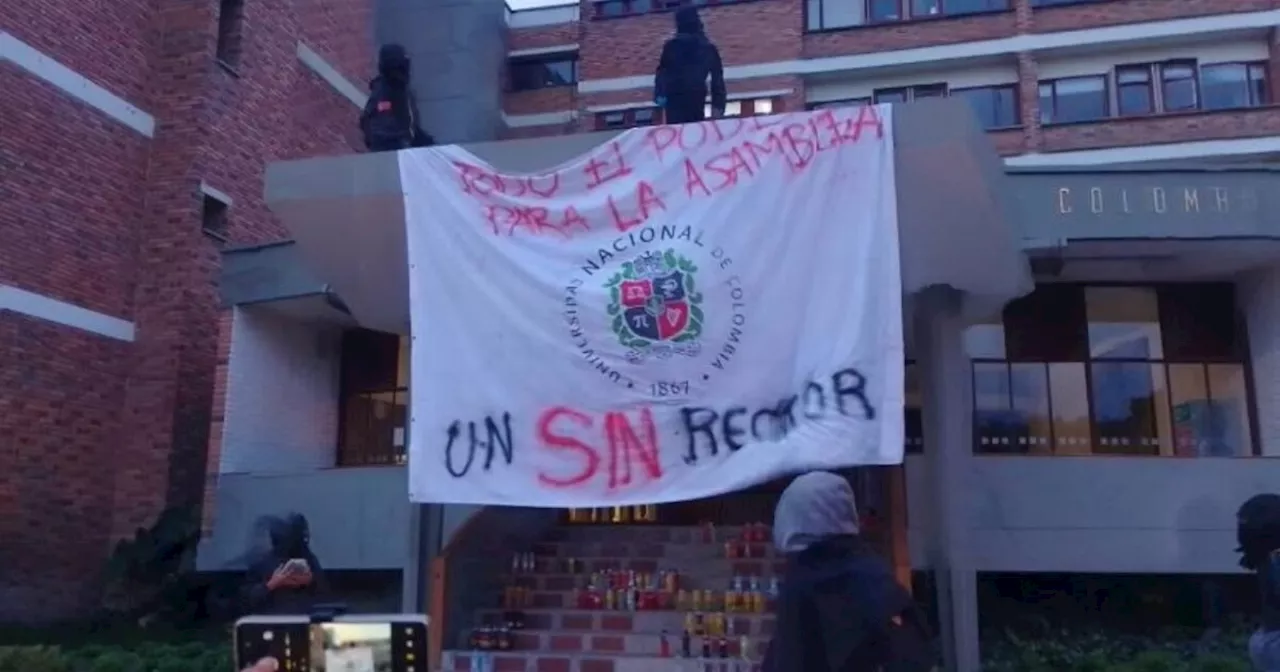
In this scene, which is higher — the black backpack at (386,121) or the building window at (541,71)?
the building window at (541,71)

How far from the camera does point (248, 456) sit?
13.1 metres

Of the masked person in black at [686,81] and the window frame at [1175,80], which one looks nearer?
the masked person in black at [686,81]

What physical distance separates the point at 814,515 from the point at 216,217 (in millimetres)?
14112

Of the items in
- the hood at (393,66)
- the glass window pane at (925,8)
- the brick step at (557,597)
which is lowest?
the brick step at (557,597)

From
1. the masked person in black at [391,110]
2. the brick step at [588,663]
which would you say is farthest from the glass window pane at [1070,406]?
the masked person in black at [391,110]

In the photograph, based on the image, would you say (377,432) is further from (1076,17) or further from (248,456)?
(1076,17)

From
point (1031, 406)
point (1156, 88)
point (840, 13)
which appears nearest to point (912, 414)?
point (1031, 406)

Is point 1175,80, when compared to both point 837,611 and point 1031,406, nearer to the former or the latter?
point 1031,406

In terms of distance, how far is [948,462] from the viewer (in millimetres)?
9562

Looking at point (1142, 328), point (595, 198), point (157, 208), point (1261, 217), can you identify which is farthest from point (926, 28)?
point (595, 198)

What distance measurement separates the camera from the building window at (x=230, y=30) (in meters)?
16.4

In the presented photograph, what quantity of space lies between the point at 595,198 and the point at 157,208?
9.25 metres

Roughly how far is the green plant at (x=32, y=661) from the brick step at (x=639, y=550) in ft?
13.5

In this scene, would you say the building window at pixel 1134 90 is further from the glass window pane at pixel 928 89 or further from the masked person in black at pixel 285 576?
the masked person in black at pixel 285 576
